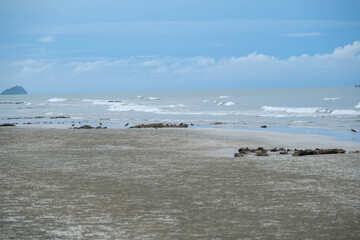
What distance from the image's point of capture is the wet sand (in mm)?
6473

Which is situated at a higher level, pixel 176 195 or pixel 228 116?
pixel 228 116

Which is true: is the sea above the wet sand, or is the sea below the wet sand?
above

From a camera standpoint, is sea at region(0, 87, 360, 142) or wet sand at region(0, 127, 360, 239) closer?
wet sand at region(0, 127, 360, 239)

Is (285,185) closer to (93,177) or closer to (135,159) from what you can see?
(93,177)

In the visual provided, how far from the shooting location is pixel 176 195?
8.80 m

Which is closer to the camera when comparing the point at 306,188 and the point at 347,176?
the point at 306,188

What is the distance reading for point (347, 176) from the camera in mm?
10922

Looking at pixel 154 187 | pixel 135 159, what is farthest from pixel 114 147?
pixel 154 187

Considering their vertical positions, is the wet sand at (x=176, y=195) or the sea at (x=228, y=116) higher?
the sea at (x=228, y=116)

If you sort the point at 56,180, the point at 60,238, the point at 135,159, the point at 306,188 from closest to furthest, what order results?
the point at 60,238 → the point at 306,188 → the point at 56,180 → the point at 135,159

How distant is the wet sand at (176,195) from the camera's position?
6.47 m

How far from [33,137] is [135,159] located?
33.7ft

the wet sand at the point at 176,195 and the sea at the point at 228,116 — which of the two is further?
the sea at the point at 228,116

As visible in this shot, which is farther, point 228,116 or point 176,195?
point 228,116
